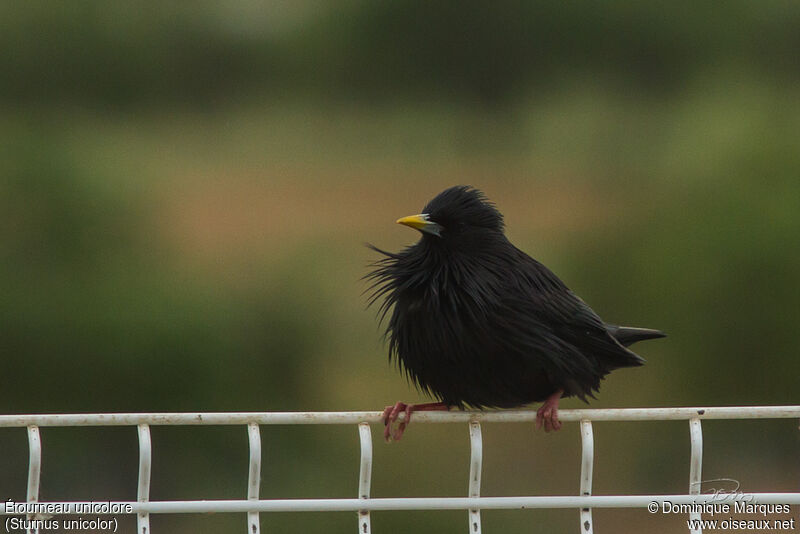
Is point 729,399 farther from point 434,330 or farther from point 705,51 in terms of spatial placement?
point 434,330

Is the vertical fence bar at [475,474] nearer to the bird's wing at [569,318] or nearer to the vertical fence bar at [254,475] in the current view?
the vertical fence bar at [254,475]

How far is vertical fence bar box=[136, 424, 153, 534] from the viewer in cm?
354

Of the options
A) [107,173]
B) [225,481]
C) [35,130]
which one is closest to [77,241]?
[107,173]

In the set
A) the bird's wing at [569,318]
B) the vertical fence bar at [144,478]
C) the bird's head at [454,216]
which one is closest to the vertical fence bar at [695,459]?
the bird's wing at [569,318]

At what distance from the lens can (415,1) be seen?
2134 cm

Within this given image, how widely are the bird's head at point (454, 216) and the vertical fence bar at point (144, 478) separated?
1505 millimetres

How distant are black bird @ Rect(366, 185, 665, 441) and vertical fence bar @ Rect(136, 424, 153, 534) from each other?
0.98 m

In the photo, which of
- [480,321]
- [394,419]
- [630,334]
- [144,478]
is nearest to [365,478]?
[394,419]

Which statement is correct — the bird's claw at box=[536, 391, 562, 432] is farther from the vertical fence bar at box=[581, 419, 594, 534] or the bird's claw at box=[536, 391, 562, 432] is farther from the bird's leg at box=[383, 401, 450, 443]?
the bird's leg at box=[383, 401, 450, 443]

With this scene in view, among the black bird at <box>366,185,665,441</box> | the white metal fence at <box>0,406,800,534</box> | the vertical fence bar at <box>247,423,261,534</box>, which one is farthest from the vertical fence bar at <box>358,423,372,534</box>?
the black bird at <box>366,185,665,441</box>

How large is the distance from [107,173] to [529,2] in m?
9.91

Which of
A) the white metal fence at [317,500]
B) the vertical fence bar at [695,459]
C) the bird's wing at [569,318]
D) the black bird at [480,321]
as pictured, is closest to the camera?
the white metal fence at [317,500]

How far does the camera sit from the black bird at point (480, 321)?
4.39 metres

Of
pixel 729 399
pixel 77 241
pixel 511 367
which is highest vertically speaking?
pixel 77 241
